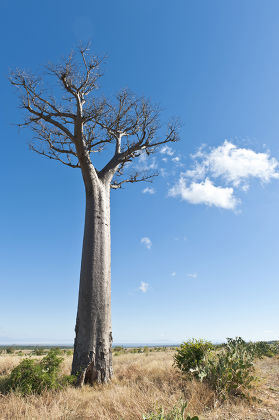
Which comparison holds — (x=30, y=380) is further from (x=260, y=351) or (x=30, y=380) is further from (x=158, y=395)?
(x=260, y=351)

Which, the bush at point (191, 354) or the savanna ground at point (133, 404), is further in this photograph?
the bush at point (191, 354)

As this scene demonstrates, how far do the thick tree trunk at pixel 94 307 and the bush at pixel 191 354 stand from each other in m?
1.33

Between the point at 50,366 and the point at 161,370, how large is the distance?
231 cm

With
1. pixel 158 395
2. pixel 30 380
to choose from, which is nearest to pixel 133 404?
pixel 158 395

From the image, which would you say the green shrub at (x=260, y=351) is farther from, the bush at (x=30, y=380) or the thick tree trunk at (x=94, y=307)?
the bush at (x=30, y=380)

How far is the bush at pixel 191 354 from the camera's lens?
4844 millimetres

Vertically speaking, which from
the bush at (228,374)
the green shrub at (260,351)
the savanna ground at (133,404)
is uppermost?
the bush at (228,374)

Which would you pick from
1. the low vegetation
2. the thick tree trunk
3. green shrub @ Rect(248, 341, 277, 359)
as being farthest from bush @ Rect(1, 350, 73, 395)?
green shrub @ Rect(248, 341, 277, 359)

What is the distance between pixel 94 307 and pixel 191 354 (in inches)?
77.3

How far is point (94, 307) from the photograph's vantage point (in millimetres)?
5230

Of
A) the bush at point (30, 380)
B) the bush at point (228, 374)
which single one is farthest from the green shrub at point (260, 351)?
the bush at point (30, 380)

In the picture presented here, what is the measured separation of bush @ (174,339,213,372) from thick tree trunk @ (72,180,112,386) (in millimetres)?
1331

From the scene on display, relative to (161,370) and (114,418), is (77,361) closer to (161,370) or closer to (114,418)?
(161,370)

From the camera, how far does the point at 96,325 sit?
515 cm
